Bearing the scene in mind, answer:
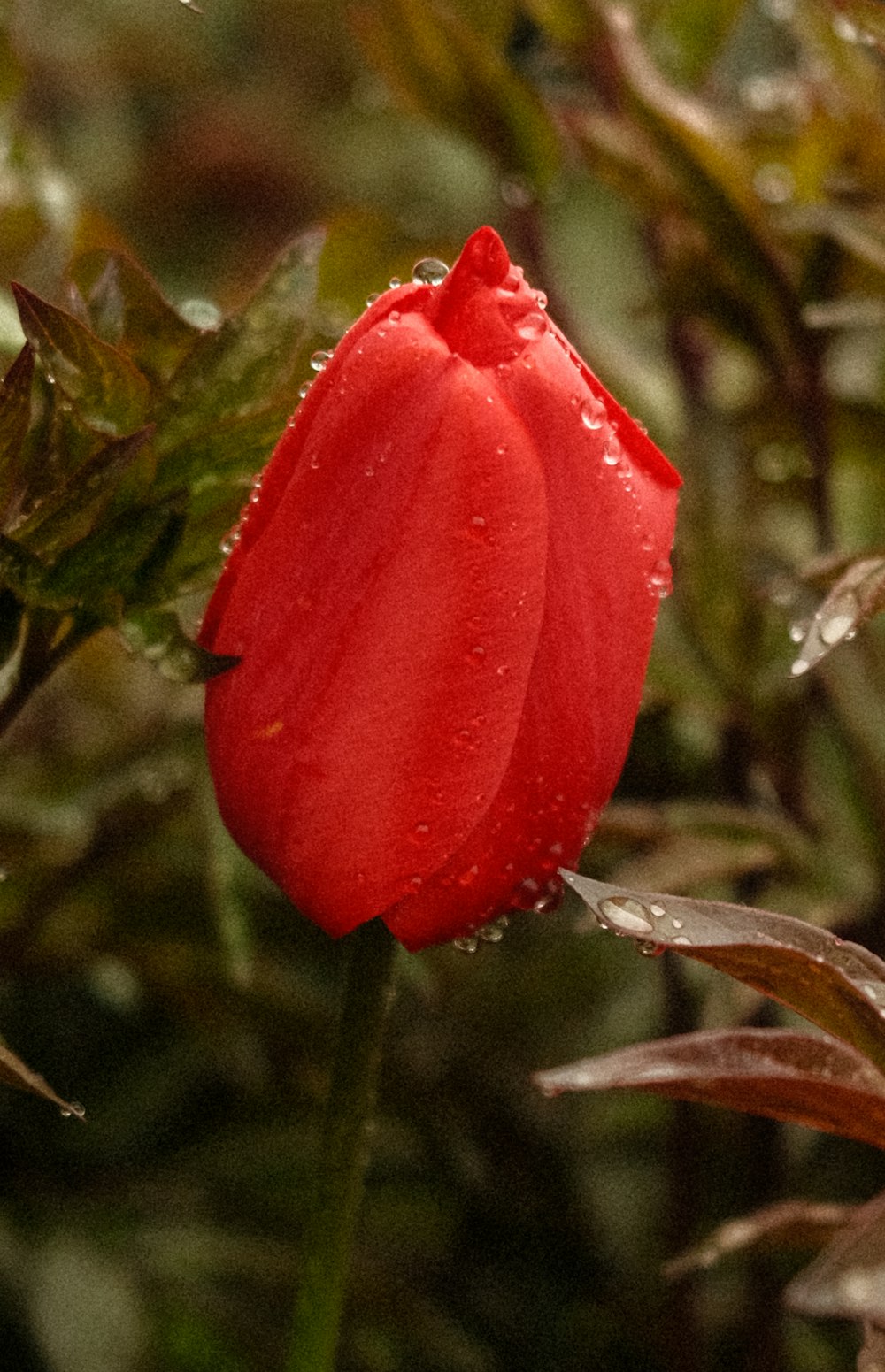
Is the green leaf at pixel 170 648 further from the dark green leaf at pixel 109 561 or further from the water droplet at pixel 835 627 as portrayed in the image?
the water droplet at pixel 835 627

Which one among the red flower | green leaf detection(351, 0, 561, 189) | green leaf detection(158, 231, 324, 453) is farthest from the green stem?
green leaf detection(351, 0, 561, 189)

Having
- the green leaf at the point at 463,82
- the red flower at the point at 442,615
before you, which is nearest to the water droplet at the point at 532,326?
the red flower at the point at 442,615

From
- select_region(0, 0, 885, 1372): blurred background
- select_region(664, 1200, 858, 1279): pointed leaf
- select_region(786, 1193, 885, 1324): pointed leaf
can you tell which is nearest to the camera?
select_region(786, 1193, 885, 1324): pointed leaf

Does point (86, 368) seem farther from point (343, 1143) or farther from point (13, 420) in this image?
point (343, 1143)

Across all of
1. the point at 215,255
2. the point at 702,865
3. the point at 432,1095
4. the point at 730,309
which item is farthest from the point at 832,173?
the point at 215,255

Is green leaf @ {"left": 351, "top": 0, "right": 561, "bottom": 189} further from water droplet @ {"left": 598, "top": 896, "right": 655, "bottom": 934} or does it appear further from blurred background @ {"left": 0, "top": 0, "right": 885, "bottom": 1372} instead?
water droplet @ {"left": 598, "top": 896, "right": 655, "bottom": 934}

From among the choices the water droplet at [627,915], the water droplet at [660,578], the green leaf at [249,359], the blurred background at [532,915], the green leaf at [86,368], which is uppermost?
the green leaf at [86,368]

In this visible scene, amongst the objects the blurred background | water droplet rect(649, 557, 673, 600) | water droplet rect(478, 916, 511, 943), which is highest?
water droplet rect(649, 557, 673, 600)
